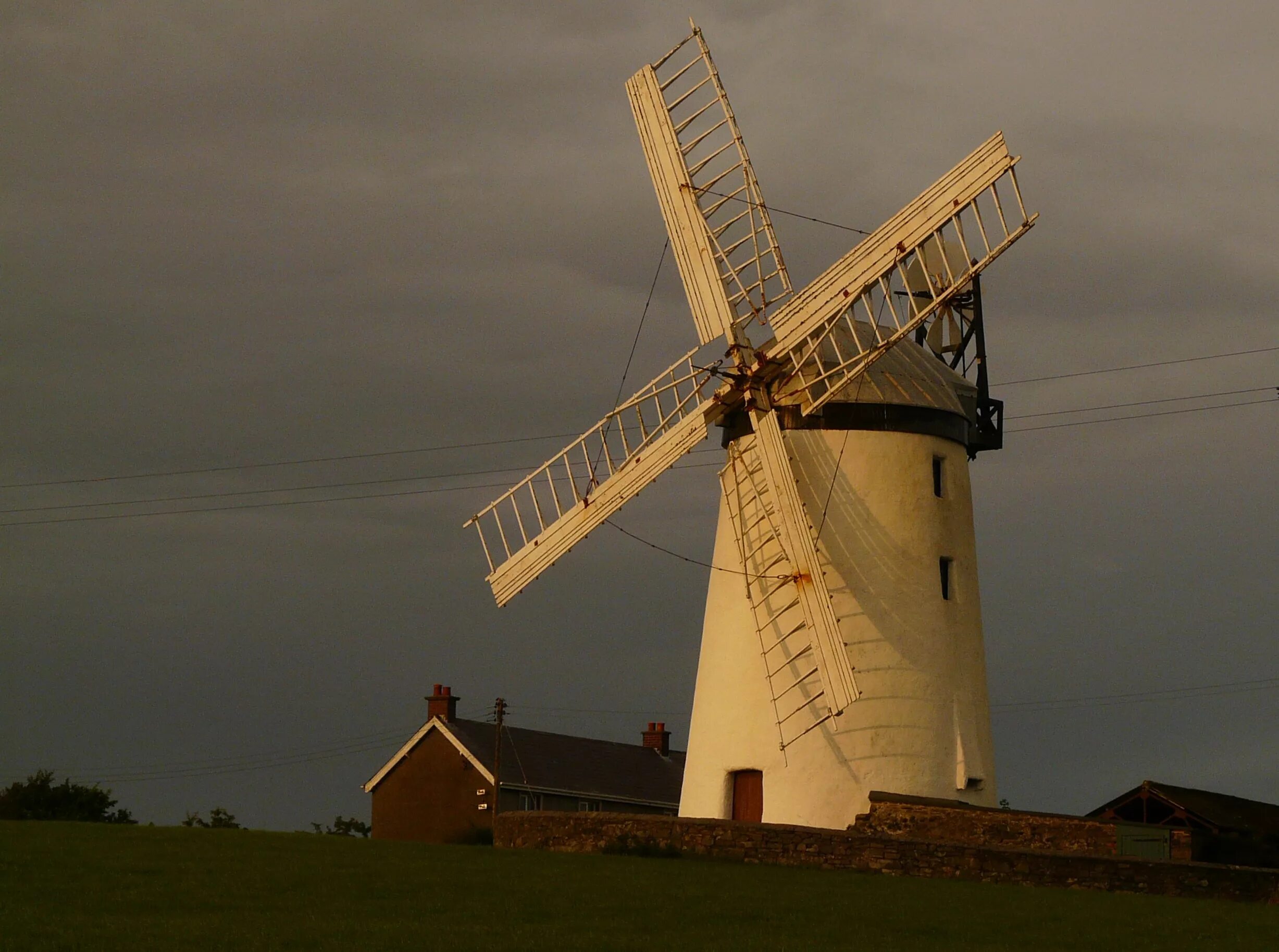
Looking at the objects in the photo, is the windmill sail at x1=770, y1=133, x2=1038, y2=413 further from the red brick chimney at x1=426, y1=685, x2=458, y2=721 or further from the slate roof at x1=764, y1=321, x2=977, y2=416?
the red brick chimney at x1=426, y1=685, x2=458, y2=721

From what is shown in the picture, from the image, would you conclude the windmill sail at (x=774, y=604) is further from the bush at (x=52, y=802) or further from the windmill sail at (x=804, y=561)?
the bush at (x=52, y=802)

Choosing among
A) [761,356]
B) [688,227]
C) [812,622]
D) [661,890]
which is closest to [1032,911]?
[661,890]

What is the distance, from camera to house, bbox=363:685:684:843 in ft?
150

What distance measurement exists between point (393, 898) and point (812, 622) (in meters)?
7.83

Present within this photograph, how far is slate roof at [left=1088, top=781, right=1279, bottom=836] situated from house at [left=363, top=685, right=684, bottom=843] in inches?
643

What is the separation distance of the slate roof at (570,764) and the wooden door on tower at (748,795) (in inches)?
775

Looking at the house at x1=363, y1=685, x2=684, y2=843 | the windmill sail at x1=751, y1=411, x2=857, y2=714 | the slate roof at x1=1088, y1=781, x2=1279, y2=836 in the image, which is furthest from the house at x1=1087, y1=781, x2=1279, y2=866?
the house at x1=363, y1=685, x2=684, y2=843

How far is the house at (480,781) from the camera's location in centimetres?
4584

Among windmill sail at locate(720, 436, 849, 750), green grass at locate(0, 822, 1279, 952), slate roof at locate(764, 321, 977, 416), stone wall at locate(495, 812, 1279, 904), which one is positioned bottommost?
green grass at locate(0, 822, 1279, 952)

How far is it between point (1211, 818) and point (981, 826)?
25.0 feet

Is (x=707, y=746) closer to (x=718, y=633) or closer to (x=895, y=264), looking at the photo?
(x=718, y=633)

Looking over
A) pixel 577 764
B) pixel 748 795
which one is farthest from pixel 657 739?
pixel 748 795

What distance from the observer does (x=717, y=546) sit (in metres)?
27.4

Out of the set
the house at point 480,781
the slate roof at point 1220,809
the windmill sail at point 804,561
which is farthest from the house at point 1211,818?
the house at point 480,781
